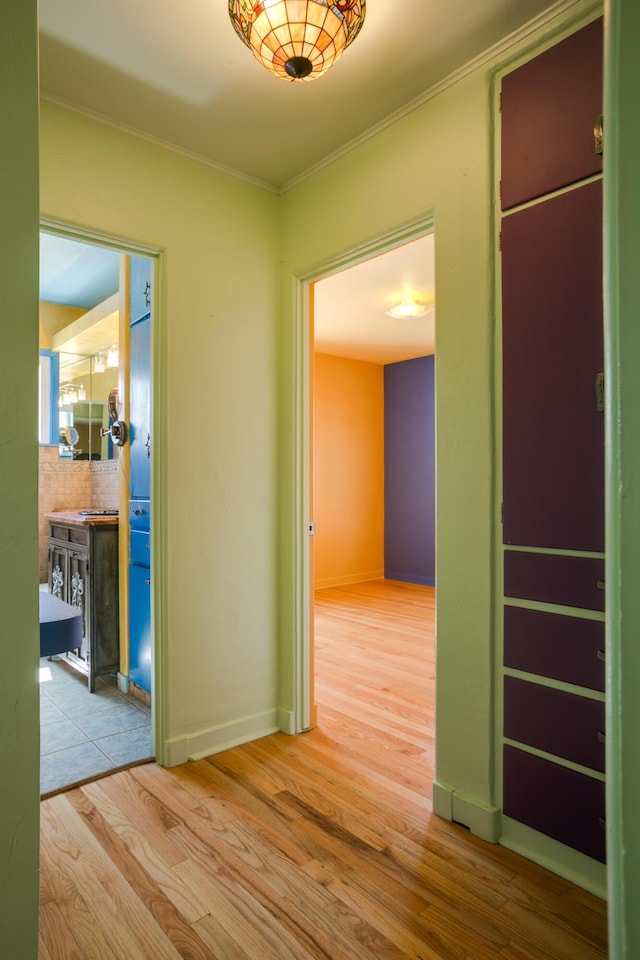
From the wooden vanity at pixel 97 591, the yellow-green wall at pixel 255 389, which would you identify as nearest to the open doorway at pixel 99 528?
the wooden vanity at pixel 97 591

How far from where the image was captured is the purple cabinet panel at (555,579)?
165cm

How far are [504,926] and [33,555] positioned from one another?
1633mm

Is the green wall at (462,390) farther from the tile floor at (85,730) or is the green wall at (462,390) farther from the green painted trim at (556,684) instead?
the tile floor at (85,730)

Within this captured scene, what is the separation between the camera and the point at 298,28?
155 centimetres

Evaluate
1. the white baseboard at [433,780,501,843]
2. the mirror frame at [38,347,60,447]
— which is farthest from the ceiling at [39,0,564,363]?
the mirror frame at [38,347,60,447]

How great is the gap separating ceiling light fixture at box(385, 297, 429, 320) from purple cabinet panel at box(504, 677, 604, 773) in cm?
343

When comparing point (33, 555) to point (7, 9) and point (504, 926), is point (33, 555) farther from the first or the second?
point (504, 926)

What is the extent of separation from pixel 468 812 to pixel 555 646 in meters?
0.69

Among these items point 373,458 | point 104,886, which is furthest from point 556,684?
point 373,458

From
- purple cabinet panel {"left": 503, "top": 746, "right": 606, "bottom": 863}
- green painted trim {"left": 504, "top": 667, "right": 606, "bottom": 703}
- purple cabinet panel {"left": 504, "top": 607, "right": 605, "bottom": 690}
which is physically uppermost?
purple cabinet panel {"left": 504, "top": 607, "right": 605, "bottom": 690}

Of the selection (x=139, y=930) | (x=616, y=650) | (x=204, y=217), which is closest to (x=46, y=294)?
(x=204, y=217)

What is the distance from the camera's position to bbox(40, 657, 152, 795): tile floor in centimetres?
236

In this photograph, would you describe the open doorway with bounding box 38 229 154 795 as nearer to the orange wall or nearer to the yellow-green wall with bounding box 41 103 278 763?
the yellow-green wall with bounding box 41 103 278 763

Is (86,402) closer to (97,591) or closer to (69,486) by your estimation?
(69,486)
